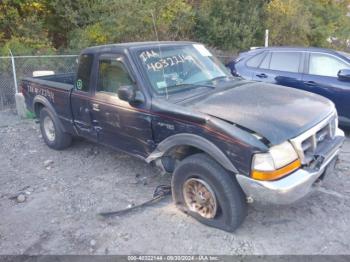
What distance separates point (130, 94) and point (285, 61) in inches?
161

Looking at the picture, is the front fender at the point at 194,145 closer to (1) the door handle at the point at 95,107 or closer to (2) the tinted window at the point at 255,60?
(1) the door handle at the point at 95,107

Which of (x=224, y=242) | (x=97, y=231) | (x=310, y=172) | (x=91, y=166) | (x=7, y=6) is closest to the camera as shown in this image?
(x=310, y=172)

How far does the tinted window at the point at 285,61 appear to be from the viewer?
6.50 m

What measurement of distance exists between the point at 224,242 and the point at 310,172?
105 cm

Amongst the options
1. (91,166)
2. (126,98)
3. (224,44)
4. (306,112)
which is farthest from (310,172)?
(224,44)

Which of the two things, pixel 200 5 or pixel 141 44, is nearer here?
pixel 141 44

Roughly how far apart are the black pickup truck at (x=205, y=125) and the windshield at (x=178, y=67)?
0.01 metres

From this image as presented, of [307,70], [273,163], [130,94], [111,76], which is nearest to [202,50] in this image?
[111,76]

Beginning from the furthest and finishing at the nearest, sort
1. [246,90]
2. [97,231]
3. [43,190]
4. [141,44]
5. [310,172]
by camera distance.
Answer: [43,190], [141,44], [246,90], [97,231], [310,172]

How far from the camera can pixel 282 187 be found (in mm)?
2900

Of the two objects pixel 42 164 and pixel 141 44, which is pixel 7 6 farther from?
pixel 141 44

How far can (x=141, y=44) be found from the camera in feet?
13.8

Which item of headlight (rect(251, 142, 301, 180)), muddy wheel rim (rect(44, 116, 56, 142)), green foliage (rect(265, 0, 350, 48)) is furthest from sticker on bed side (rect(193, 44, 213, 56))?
green foliage (rect(265, 0, 350, 48))

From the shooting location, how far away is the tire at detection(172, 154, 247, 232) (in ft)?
10.4
